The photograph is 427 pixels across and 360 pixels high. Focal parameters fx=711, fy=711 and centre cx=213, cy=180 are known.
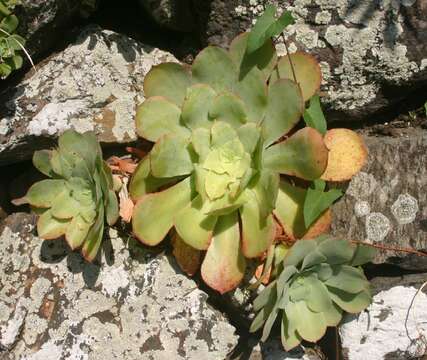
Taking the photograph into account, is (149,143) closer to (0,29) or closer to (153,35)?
(153,35)

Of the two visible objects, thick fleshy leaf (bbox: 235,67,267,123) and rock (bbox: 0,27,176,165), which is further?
rock (bbox: 0,27,176,165)

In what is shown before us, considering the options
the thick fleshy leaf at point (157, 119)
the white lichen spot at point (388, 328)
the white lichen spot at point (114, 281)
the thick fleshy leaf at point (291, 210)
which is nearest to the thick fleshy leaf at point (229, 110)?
the thick fleshy leaf at point (157, 119)

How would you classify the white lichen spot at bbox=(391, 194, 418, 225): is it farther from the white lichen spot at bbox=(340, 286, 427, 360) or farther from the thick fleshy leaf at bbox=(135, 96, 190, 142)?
the thick fleshy leaf at bbox=(135, 96, 190, 142)

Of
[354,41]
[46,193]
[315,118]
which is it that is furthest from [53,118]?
[354,41]

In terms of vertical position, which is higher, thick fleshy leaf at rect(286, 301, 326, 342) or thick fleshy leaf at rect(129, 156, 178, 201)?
thick fleshy leaf at rect(129, 156, 178, 201)

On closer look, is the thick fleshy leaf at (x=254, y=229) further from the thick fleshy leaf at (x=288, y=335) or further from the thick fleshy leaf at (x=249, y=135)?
the thick fleshy leaf at (x=288, y=335)

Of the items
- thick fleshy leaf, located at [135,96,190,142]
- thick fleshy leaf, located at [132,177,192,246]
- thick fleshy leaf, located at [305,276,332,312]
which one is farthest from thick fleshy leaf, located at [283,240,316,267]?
thick fleshy leaf, located at [135,96,190,142]

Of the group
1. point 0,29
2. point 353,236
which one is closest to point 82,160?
point 0,29
